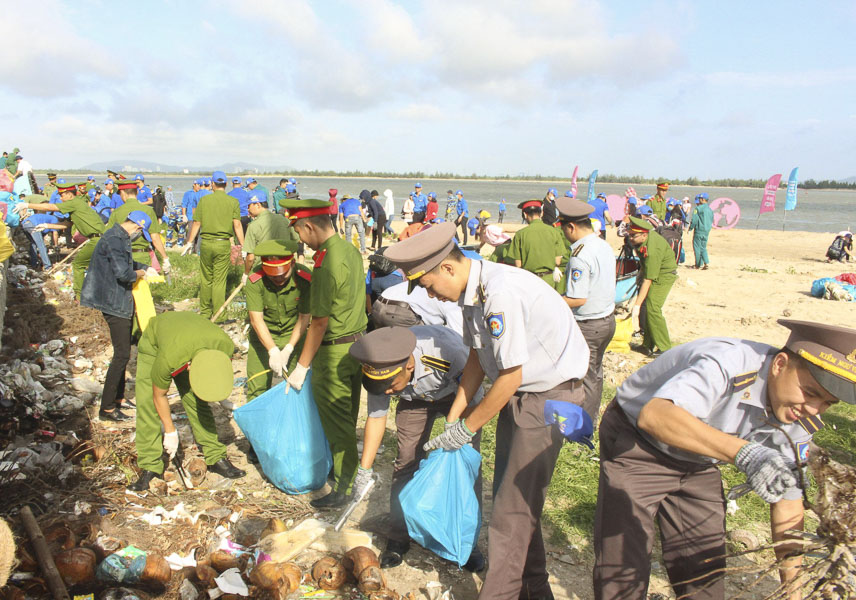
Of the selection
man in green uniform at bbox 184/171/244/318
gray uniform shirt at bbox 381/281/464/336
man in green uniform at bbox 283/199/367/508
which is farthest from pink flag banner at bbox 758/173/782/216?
man in green uniform at bbox 283/199/367/508

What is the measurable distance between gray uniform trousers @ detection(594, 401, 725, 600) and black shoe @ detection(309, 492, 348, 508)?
1911 millimetres

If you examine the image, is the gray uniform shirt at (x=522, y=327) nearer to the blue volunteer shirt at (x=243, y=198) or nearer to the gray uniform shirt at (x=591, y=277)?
the gray uniform shirt at (x=591, y=277)

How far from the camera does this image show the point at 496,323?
7.74ft

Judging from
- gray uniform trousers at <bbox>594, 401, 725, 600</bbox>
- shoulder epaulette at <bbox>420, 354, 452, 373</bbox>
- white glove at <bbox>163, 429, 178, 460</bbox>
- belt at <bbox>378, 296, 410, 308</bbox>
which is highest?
belt at <bbox>378, 296, 410, 308</bbox>

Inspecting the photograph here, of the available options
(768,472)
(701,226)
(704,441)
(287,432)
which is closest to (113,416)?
(287,432)

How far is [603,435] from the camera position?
97.4 inches

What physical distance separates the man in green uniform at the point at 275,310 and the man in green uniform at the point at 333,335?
0.92 feet

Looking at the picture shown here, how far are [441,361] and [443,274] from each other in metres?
0.67

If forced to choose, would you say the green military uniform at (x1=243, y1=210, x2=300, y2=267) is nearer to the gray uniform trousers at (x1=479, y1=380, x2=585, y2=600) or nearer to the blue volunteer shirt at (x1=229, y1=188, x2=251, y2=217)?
the gray uniform trousers at (x1=479, y1=380, x2=585, y2=600)

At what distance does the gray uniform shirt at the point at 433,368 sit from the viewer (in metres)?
2.97

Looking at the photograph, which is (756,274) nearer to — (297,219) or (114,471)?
(297,219)

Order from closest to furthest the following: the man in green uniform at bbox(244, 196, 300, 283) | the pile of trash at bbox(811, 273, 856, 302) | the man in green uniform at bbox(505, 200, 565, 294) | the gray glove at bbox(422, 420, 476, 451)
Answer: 1. the gray glove at bbox(422, 420, 476, 451)
2. the man in green uniform at bbox(505, 200, 565, 294)
3. the man in green uniform at bbox(244, 196, 300, 283)
4. the pile of trash at bbox(811, 273, 856, 302)

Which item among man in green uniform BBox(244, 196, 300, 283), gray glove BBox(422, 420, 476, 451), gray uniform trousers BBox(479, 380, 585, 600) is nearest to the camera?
gray uniform trousers BBox(479, 380, 585, 600)

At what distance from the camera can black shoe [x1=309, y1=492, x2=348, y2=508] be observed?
3.73 meters
